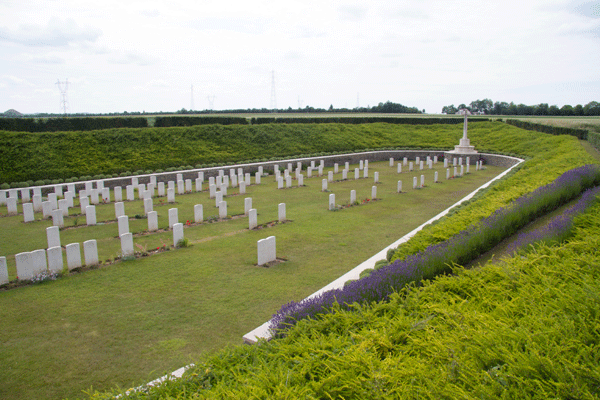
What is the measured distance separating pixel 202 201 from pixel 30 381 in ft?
31.8

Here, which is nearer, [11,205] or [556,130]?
[11,205]

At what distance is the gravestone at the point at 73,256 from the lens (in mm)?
6844

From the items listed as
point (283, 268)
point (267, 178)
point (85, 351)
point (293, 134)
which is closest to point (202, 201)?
point (267, 178)

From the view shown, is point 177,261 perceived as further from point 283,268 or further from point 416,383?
point 416,383

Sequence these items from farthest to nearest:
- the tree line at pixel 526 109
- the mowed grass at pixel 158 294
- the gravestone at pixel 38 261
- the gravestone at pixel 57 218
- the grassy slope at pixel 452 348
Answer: the tree line at pixel 526 109, the gravestone at pixel 57 218, the gravestone at pixel 38 261, the mowed grass at pixel 158 294, the grassy slope at pixel 452 348

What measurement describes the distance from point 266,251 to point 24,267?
407 centimetres

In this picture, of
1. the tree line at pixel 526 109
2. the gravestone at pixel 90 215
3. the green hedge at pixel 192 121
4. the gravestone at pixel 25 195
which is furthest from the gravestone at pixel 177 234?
the tree line at pixel 526 109

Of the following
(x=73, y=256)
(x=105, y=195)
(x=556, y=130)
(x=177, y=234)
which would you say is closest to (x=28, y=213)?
(x=105, y=195)

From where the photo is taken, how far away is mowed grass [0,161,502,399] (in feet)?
13.8

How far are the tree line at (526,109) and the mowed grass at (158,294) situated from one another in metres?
36.1

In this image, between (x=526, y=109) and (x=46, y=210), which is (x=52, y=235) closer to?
(x=46, y=210)

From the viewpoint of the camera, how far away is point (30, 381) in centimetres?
396

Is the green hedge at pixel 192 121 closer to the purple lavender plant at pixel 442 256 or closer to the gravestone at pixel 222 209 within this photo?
the gravestone at pixel 222 209

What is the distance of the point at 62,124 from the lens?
20734 millimetres
